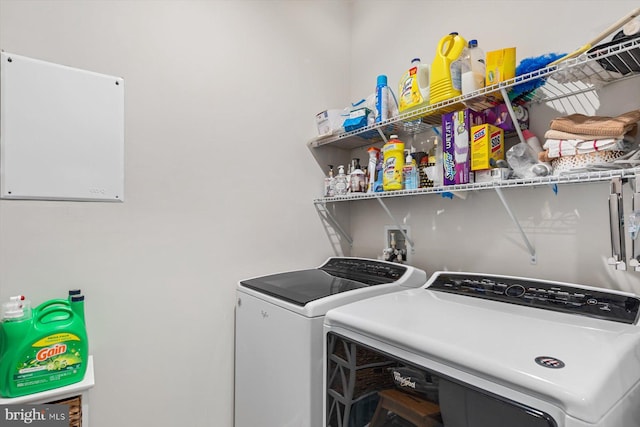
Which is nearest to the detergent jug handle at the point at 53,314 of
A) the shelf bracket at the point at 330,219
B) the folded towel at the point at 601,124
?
the shelf bracket at the point at 330,219

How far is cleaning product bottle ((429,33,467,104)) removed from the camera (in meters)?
1.45

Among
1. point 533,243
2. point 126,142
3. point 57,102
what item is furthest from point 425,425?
point 57,102

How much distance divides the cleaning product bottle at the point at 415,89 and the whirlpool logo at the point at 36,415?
1811 millimetres

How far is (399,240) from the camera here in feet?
6.73

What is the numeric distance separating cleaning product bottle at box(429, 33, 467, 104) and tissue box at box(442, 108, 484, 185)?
0.29 ft

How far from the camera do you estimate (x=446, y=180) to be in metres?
1.49

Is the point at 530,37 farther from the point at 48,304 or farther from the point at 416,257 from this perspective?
the point at 48,304

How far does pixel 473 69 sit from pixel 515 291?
3.06 ft

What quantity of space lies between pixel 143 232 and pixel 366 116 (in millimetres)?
1285

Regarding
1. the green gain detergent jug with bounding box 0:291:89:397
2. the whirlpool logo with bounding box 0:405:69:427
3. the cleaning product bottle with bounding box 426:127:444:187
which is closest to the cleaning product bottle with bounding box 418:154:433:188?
the cleaning product bottle with bounding box 426:127:444:187

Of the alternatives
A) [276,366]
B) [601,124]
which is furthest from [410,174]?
[276,366]

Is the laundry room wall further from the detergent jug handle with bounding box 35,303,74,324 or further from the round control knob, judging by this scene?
the detergent jug handle with bounding box 35,303,74,324

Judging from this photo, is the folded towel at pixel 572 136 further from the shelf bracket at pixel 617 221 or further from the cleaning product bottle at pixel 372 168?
the cleaning product bottle at pixel 372 168

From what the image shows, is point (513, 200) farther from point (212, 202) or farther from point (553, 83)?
point (212, 202)
